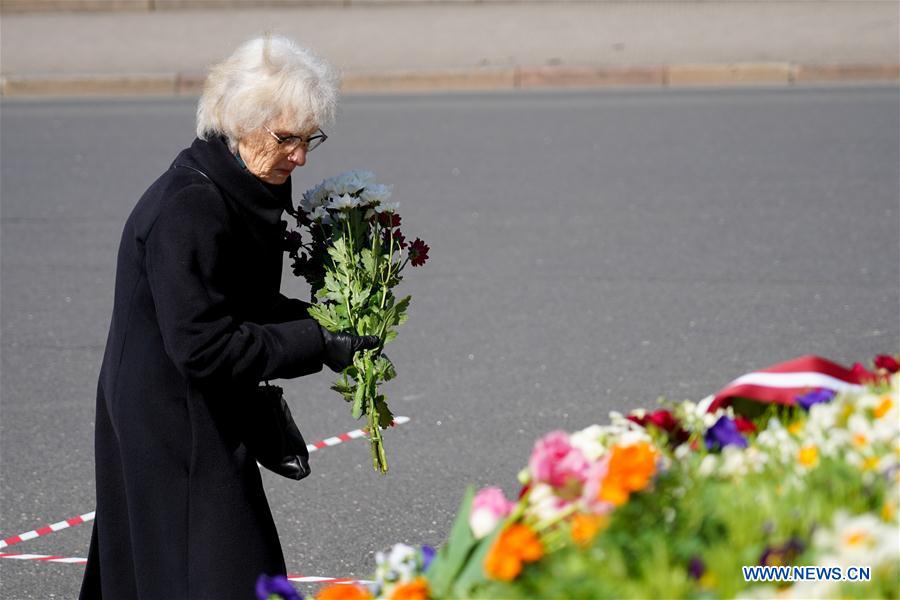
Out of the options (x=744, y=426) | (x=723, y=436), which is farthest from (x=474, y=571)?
(x=744, y=426)

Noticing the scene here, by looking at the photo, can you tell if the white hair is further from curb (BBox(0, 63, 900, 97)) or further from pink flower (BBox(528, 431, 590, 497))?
curb (BBox(0, 63, 900, 97))

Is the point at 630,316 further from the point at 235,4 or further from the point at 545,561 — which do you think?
the point at 235,4

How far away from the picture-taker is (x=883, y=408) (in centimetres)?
189

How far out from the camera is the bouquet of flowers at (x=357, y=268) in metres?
3.10

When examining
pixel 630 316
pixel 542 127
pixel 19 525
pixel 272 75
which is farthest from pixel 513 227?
pixel 272 75

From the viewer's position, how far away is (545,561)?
5.42 feet

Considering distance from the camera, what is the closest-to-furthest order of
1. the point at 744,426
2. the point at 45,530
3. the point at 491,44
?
the point at 744,426
the point at 45,530
the point at 491,44

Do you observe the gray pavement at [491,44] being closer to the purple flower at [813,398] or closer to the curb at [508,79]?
the curb at [508,79]

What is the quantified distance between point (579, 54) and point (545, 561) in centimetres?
1452

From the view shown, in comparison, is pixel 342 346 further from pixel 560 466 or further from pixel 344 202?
pixel 560 466

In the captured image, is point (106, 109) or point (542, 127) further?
point (106, 109)

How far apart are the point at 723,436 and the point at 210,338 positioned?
122cm

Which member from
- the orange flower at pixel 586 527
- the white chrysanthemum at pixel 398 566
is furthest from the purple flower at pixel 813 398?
the white chrysanthemum at pixel 398 566

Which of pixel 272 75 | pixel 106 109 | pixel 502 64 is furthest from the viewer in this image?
pixel 502 64
